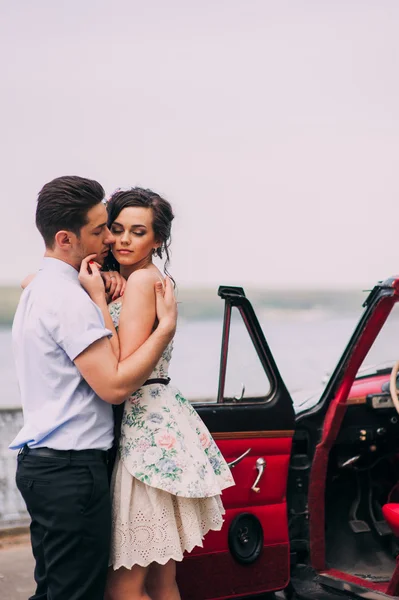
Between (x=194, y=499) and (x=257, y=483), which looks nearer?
(x=194, y=499)

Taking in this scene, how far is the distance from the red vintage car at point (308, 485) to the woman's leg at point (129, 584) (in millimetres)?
741

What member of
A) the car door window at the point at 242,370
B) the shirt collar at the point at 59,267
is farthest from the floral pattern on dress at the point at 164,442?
the car door window at the point at 242,370

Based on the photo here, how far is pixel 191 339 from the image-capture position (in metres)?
4.38

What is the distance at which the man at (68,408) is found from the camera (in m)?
2.59

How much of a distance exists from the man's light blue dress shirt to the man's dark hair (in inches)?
7.8

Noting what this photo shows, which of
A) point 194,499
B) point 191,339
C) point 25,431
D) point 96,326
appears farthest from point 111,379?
point 191,339

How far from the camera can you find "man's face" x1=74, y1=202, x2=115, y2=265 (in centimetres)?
277

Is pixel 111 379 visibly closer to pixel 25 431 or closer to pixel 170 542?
pixel 25 431

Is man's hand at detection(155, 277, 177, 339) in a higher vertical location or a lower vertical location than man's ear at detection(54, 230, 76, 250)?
lower

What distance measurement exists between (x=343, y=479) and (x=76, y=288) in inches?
90.9

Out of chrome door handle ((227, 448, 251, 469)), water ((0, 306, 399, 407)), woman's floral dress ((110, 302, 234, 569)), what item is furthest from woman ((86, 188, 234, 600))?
chrome door handle ((227, 448, 251, 469))

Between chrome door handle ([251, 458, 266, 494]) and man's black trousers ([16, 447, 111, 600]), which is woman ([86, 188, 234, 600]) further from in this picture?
chrome door handle ([251, 458, 266, 494])

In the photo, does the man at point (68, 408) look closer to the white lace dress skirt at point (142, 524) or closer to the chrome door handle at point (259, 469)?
the white lace dress skirt at point (142, 524)

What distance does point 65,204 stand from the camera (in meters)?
2.71
